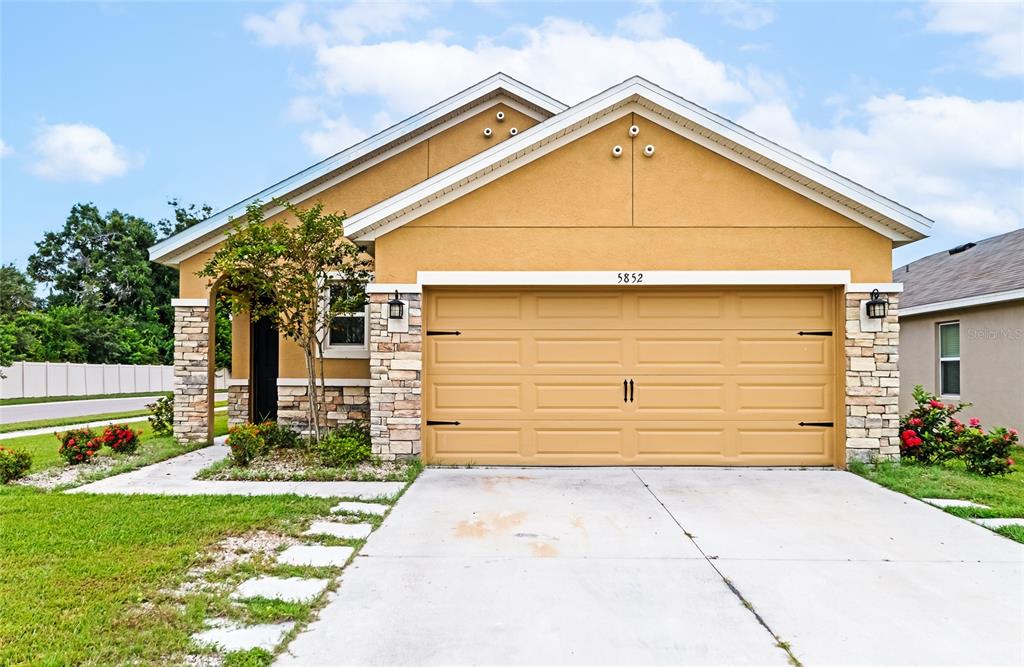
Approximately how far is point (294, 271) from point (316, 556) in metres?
4.81

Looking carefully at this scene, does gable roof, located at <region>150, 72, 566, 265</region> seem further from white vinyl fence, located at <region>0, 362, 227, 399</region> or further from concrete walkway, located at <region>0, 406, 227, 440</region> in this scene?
white vinyl fence, located at <region>0, 362, 227, 399</region>

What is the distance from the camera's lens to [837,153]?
685 inches

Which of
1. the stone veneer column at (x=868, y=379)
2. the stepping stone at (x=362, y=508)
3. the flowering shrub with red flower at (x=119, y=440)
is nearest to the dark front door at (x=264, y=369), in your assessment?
the flowering shrub with red flower at (x=119, y=440)

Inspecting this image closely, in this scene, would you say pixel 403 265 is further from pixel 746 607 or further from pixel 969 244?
pixel 969 244

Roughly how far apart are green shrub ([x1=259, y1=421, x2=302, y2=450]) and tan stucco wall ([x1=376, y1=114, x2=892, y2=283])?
9.64 feet

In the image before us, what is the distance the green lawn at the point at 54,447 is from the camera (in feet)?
29.0

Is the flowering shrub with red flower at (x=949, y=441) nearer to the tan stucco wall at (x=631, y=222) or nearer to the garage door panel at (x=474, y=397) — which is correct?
the tan stucco wall at (x=631, y=222)

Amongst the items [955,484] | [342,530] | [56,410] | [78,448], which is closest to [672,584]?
[342,530]

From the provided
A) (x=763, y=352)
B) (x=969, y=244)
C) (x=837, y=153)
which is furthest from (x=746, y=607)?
(x=837, y=153)

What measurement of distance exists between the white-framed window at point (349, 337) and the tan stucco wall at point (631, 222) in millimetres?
2162

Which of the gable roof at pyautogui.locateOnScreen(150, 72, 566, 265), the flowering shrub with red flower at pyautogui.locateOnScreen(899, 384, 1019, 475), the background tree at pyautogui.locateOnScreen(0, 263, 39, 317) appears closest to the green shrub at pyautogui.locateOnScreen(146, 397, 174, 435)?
the gable roof at pyautogui.locateOnScreen(150, 72, 566, 265)

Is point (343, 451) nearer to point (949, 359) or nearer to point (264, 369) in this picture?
point (264, 369)

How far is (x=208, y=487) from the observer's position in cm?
700

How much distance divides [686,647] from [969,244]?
16320mm
